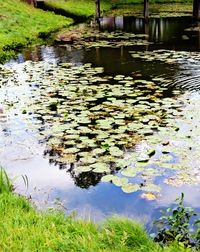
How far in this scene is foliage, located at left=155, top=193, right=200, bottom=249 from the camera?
5.57m

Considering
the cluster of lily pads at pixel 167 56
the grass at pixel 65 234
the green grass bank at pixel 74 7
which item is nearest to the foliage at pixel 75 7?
the green grass bank at pixel 74 7

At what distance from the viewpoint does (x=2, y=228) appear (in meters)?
5.48

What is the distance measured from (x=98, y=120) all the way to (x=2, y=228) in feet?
16.7

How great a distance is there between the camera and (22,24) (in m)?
27.7

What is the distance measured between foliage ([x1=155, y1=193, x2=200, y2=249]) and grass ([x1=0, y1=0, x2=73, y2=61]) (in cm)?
1482

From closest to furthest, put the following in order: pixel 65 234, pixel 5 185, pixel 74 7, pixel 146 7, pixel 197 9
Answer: pixel 65 234 < pixel 5 185 < pixel 197 9 < pixel 146 7 < pixel 74 7

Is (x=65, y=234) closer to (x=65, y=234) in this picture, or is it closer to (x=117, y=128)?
(x=65, y=234)

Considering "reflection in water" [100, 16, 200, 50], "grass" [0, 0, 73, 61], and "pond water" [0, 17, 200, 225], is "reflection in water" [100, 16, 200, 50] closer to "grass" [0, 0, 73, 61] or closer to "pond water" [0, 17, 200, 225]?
"grass" [0, 0, 73, 61]

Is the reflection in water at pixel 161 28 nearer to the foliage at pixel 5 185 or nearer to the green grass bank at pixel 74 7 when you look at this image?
the green grass bank at pixel 74 7

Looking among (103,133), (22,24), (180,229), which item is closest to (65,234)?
(180,229)

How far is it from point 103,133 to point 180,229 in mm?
3947

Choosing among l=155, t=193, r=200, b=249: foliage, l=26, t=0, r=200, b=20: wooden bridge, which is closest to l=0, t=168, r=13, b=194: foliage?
l=155, t=193, r=200, b=249: foliage

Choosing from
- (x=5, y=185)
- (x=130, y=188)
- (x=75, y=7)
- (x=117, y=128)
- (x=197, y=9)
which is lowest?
(x=130, y=188)

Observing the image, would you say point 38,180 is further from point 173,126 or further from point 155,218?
point 173,126
